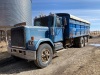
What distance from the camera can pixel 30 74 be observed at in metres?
7.01

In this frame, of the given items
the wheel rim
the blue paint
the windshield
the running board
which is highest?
the windshield

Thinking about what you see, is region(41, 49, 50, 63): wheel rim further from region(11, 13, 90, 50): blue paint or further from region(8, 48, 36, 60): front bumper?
region(8, 48, 36, 60): front bumper

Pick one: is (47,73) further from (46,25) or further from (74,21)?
(74,21)

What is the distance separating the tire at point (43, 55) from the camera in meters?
7.69

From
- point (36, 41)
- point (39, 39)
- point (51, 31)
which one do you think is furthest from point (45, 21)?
point (36, 41)

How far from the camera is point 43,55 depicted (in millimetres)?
8055

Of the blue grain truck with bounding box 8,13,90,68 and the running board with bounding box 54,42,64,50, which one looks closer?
the blue grain truck with bounding box 8,13,90,68

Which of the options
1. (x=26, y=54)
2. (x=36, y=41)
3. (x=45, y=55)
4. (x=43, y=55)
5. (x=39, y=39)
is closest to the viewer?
(x=26, y=54)

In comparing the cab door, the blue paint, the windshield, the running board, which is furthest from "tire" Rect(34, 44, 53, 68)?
the windshield

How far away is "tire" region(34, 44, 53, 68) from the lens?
769 centimetres

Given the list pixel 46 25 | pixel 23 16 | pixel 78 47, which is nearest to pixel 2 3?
pixel 23 16

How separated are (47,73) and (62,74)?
675 millimetres

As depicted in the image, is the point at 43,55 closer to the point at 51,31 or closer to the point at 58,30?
the point at 51,31

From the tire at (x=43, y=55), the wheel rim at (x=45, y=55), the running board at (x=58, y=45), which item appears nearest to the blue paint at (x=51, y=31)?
the running board at (x=58, y=45)
